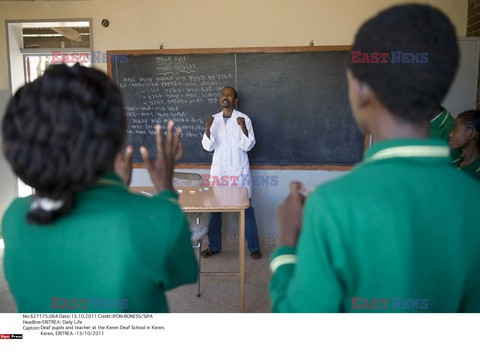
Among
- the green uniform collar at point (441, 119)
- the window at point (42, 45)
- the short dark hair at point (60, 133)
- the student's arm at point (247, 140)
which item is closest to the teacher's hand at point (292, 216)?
the short dark hair at point (60, 133)

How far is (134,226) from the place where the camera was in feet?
2.62

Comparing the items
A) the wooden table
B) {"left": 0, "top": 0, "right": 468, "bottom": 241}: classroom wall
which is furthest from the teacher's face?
the wooden table

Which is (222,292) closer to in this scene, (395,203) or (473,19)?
(395,203)

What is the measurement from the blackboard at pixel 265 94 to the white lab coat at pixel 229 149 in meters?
0.25

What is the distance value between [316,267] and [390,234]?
140 millimetres

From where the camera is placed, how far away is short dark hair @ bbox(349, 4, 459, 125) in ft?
2.34

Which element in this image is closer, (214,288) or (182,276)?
(182,276)

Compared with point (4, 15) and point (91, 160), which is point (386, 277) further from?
point (4, 15)

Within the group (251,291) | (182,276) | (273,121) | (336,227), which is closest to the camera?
(336,227)

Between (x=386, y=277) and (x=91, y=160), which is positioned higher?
(x=91, y=160)

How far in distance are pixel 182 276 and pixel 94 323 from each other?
23 centimetres

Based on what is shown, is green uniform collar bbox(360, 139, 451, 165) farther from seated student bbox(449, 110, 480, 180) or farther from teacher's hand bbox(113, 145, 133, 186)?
seated student bbox(449, 110, 480, 180)

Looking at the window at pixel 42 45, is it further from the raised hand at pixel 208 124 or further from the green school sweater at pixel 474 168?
the green school sweater at pixel 474 168

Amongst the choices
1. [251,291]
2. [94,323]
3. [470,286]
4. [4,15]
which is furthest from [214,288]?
[4,15]
